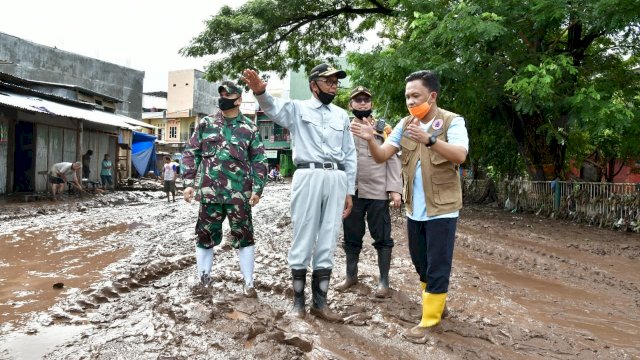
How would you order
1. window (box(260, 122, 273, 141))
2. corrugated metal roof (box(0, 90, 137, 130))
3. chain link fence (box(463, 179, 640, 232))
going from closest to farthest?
chain link fence (box(463, 179, 640, 232)) < corrugated metal roof (box(0, 90, 137, 130)) < window (box(260, 122, 273, 141))

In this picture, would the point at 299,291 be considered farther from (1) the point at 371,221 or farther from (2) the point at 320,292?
(1) the point at 371,221

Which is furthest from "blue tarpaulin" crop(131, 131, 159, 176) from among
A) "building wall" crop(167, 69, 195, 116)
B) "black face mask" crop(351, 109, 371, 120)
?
"black face mask" crop(351, 109, 371, 120)

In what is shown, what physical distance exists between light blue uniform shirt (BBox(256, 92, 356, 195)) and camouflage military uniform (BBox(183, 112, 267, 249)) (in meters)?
0.61

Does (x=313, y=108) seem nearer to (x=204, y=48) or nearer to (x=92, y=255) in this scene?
(x=92, y=255)

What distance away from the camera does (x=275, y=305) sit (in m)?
3.99

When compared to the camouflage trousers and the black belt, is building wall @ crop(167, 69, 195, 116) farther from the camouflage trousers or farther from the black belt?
the black belt

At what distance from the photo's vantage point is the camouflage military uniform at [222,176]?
160 inches

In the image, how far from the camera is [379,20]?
59.5 feet

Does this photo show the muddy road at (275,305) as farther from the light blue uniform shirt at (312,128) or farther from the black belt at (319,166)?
the light blue uniform shirt at (312,128)

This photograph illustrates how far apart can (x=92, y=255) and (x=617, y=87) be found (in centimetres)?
1066

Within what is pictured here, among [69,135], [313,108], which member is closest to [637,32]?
[313,108]

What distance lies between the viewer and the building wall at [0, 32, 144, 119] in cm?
2631

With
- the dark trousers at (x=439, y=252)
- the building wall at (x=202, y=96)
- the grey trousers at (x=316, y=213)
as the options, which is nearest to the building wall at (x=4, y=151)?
the grey trousers at (x=316, y=213)

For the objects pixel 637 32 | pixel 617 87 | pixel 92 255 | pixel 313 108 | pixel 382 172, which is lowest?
pixel 92 255
